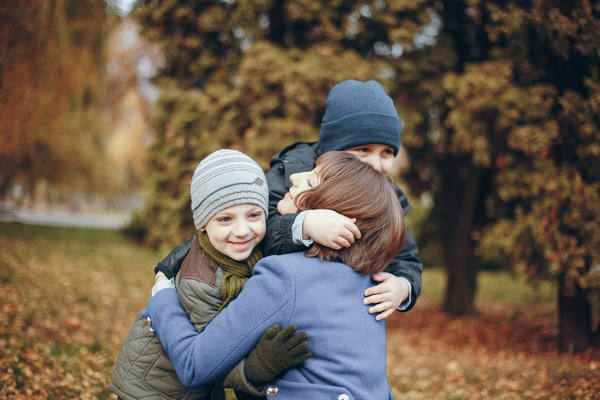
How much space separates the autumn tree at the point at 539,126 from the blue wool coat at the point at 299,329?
3577 mm

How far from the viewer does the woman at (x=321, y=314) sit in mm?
2033

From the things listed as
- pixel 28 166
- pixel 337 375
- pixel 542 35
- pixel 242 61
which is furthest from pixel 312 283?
pixel 28 166

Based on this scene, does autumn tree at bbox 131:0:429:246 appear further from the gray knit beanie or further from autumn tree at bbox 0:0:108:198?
the gray knit beanie

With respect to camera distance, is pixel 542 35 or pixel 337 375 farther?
pixel 542 35

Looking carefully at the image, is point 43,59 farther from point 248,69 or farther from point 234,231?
point 234,231

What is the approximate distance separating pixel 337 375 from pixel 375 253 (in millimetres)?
520

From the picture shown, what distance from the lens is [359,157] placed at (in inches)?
121

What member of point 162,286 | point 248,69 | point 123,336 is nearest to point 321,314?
point 162,286

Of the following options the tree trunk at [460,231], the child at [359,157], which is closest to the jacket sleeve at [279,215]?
the child at [359,157]

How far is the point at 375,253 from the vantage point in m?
2.20

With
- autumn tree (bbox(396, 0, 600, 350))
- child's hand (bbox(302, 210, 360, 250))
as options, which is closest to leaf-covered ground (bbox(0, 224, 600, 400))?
autumn tree (bbox(396, 0, 600, 350))

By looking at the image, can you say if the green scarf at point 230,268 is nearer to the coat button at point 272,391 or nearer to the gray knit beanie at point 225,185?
the gray knit beanie at point 225,185

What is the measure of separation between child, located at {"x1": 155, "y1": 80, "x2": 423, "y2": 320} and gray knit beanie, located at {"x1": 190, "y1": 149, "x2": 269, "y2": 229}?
7.5 inches

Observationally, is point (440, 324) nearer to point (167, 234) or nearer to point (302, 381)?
A: point (167, 234)
